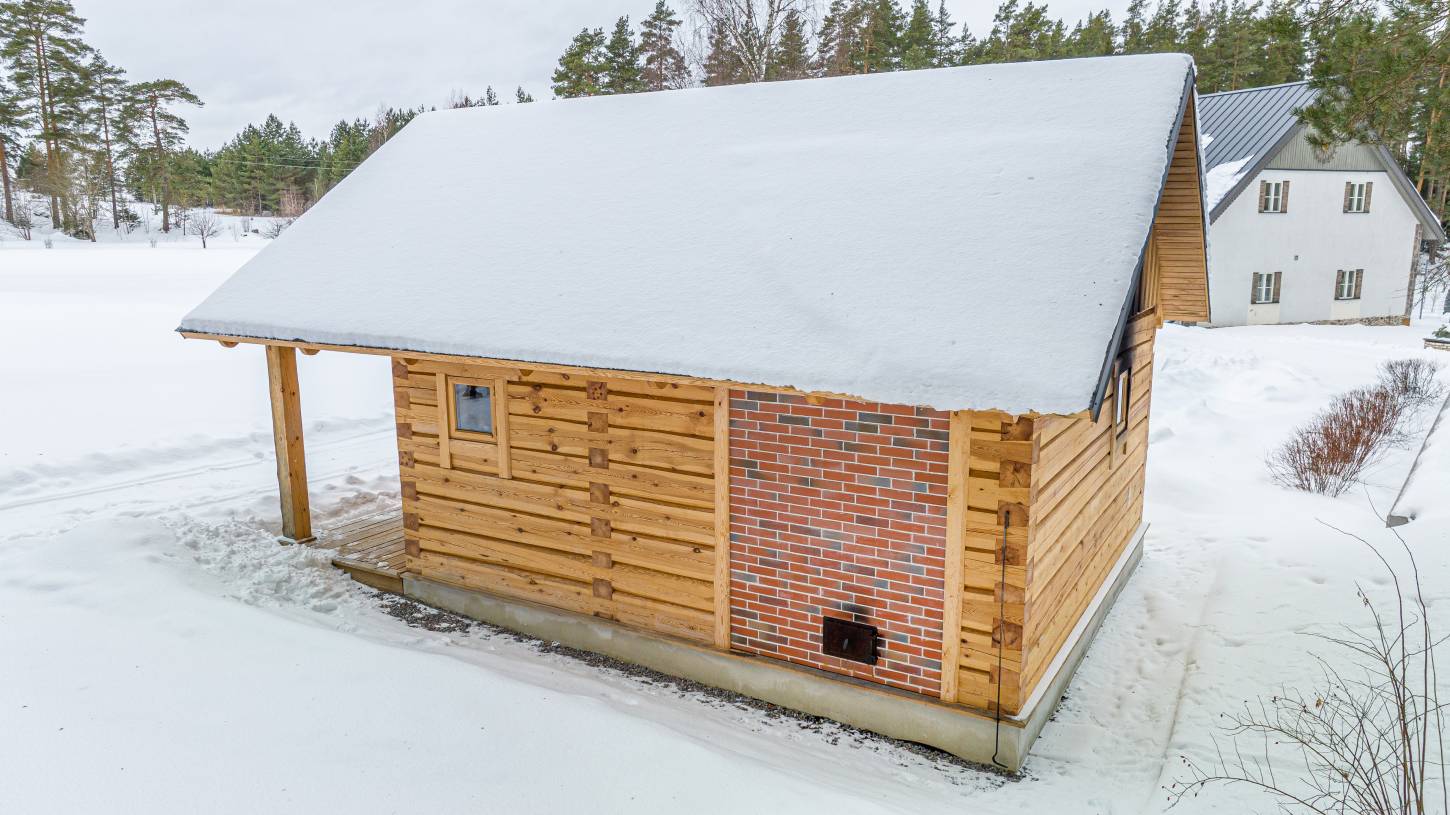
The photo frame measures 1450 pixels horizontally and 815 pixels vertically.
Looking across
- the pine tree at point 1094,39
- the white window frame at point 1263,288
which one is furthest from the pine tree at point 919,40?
the white window frame at point 1263,288

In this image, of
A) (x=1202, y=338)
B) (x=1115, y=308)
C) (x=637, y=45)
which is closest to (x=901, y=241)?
(x=1115, y=308)

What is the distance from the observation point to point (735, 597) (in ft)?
23.1

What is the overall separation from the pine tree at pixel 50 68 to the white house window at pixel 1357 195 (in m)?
54.3

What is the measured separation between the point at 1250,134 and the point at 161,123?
56.7 m

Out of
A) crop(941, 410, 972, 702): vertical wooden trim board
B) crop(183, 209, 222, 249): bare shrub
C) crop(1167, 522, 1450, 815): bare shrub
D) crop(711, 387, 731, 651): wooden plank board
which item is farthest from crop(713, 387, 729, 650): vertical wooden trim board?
crop(183, 209, 222, 249): bare shrub

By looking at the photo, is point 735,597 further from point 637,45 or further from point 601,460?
point 637,45

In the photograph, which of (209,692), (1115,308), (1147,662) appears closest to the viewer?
(1115,308)

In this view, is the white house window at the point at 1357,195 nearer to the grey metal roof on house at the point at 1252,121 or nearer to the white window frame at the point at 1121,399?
the grey metal roof on house at the point at 1252,121

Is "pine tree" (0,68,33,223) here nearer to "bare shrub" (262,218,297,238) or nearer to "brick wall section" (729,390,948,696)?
"bare shrub" (262,218,297,238)

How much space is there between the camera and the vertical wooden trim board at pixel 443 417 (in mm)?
8188

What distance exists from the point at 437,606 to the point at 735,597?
345 centimetres

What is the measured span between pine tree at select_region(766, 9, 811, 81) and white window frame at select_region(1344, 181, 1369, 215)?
17.2 meters

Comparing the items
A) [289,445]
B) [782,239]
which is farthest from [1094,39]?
[289,445]

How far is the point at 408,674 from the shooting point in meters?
6.47
